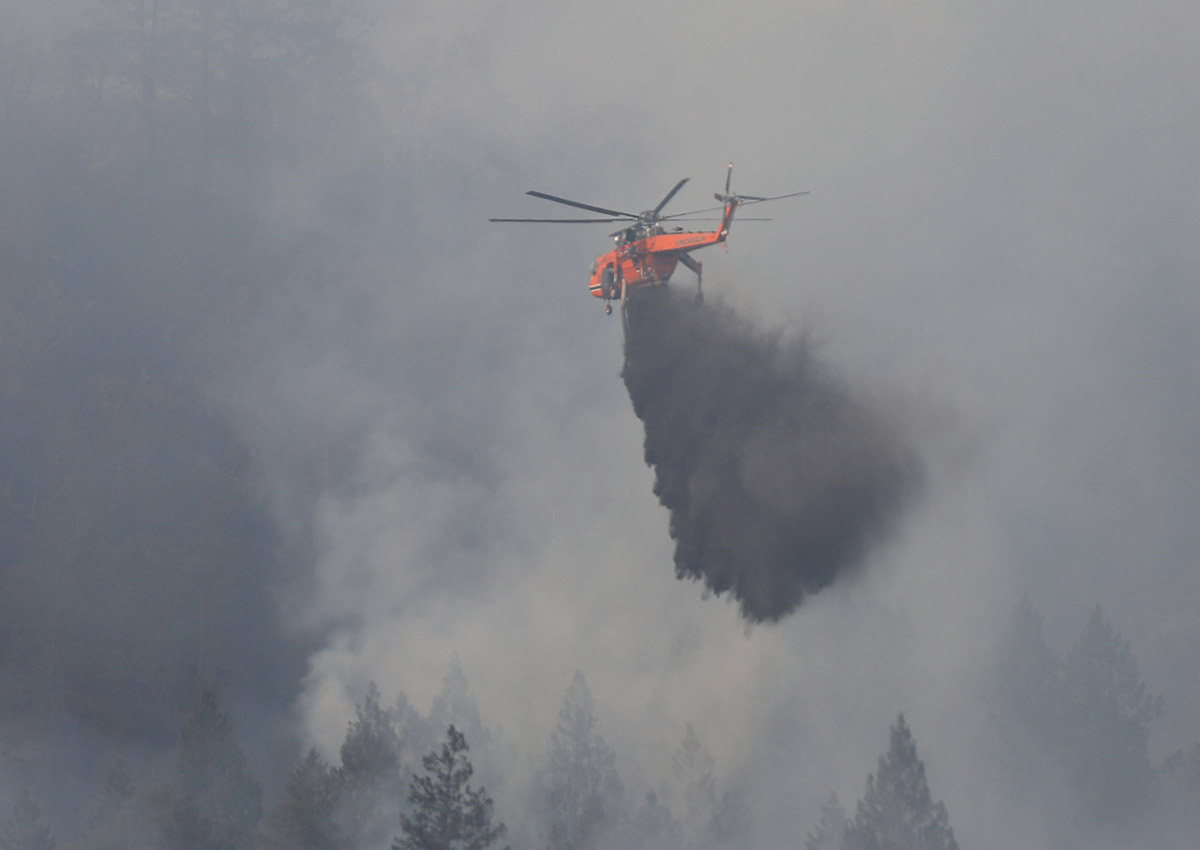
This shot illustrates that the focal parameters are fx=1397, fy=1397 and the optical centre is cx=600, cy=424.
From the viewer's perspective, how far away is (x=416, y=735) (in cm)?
9731

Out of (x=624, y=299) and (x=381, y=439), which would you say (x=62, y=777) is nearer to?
(x=381, y=439)

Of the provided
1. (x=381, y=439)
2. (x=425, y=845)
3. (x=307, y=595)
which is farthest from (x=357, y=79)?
(x=425, y=845)

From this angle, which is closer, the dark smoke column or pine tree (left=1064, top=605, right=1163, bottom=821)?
the dark smoke column

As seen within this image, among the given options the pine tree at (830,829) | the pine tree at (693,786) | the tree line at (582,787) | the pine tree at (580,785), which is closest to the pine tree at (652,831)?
the tree line at (582,787)

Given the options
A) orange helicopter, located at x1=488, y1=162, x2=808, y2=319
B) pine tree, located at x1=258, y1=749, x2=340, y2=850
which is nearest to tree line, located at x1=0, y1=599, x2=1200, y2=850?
pine tree, located at x1=258, y1=749, x2=340, y2=850

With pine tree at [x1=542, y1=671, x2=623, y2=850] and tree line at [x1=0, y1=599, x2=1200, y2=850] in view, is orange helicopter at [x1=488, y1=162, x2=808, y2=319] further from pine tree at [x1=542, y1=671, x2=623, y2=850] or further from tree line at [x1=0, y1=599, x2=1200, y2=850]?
pine tree at [x1=542, y1=671, x2=623, y2=850]

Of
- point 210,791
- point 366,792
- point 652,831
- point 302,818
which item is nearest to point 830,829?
point 652,831

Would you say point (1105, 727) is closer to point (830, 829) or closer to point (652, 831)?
point (830, 829)

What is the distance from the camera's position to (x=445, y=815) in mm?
60531

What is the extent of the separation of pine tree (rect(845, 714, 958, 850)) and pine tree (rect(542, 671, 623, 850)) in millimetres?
21192

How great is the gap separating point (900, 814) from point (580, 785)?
27.9 meters

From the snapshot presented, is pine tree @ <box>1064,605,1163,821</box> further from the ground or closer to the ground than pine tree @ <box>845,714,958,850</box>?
further from the ground

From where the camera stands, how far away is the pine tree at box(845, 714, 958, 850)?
70.2 m

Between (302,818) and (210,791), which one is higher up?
(210,791)
